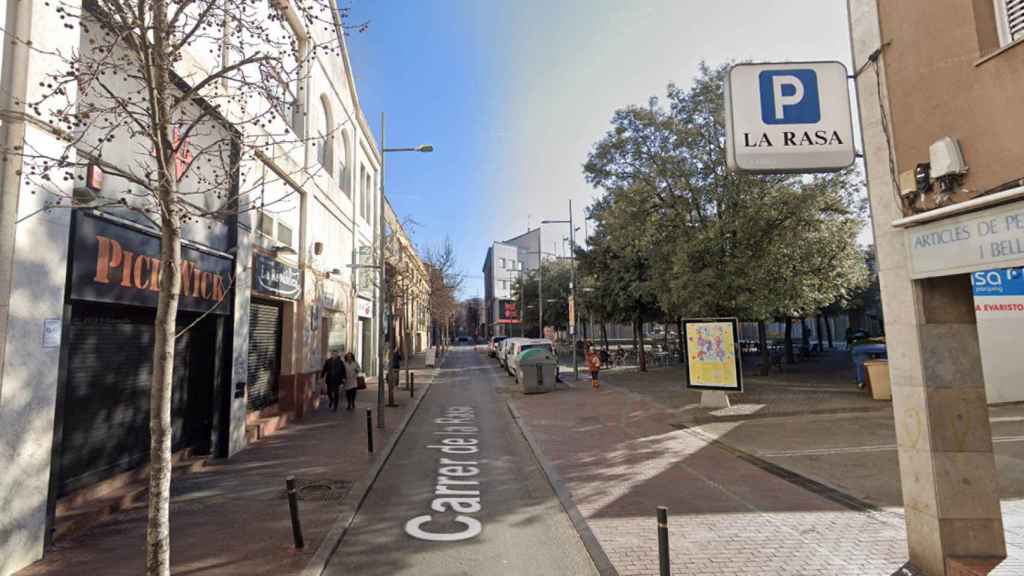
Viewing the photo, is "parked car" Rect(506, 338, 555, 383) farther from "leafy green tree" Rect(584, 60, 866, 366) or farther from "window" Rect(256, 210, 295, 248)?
"window" Rect(256, 210, 295, 248)

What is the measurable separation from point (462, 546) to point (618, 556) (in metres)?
1.73

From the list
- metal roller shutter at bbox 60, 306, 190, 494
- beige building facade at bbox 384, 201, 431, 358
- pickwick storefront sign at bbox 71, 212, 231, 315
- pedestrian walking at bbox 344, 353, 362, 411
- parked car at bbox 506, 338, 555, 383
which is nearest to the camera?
pickwick storefront sign at bbox 71, 212, 231, 315

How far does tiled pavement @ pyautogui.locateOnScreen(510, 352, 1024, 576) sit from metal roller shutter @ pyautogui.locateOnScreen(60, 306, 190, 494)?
6559 millimetres

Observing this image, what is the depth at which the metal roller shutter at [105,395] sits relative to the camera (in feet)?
21.7

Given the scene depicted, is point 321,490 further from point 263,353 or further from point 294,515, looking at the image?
point 263,353

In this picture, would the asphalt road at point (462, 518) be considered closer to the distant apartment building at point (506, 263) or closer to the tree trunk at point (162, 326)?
the tree trunk at point (162, 326)

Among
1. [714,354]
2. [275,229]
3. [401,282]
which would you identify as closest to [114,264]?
[275,229]

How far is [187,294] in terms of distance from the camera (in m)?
8.80

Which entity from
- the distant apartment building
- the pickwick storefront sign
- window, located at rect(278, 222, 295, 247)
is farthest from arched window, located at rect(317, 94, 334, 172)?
the distant apartment building

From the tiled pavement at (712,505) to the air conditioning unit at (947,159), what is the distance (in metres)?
3.50

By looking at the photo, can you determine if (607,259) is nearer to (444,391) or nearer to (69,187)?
(444,391)

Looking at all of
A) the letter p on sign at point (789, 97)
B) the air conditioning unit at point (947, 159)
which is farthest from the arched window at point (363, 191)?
the air conditioning unit at point (947, 159)

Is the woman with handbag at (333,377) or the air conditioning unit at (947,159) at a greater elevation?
the air conditioning unit at (947,159)

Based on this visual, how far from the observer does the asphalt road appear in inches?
217
